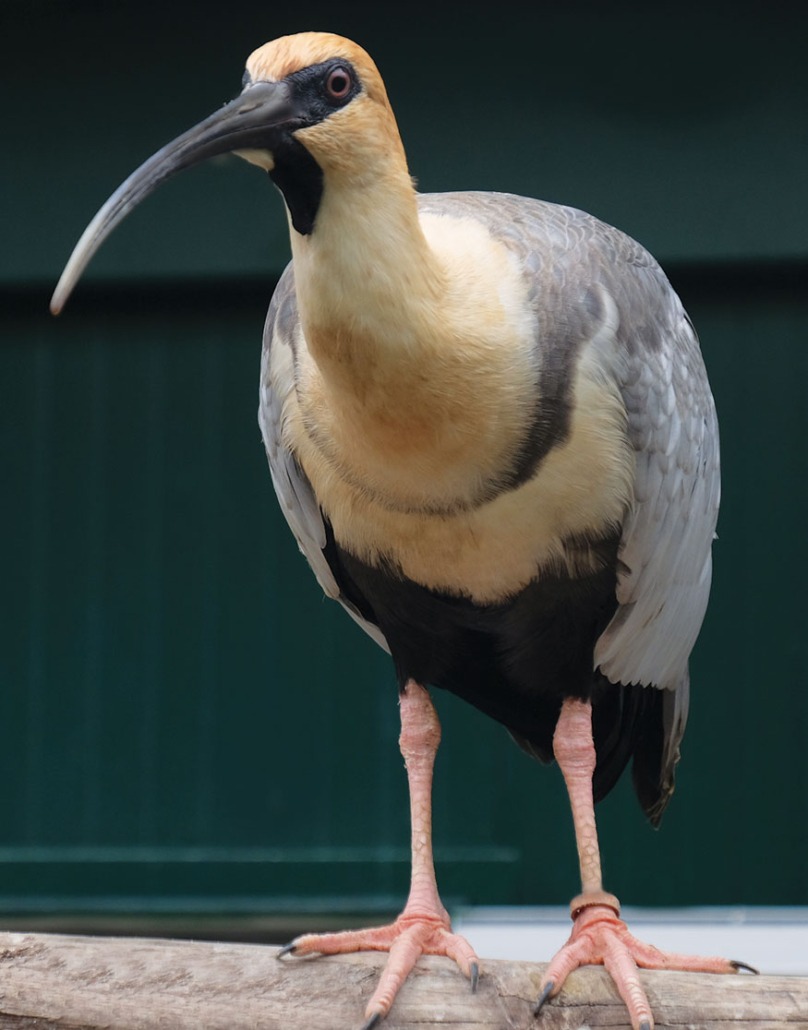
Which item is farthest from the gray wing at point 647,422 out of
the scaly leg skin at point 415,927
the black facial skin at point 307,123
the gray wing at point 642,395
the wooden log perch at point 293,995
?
the wooden log perch at point 293,995

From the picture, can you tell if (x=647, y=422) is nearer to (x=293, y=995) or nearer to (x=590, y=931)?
(x=590, y=931)

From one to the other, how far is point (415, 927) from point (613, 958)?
1.39 ft

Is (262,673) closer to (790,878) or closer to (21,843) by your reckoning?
(21,843)

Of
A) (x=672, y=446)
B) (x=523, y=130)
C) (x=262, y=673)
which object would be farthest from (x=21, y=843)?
(x=672, y=446)

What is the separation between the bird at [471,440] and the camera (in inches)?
111

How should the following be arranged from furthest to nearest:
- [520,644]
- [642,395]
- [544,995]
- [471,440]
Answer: [520,644], [642,395], [471,440], [544,995]

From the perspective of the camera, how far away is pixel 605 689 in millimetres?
3967

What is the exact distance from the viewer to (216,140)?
8.77ft

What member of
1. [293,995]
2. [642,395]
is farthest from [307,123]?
[293,995]

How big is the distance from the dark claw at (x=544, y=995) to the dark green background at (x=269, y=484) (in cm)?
334

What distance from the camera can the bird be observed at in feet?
9.26

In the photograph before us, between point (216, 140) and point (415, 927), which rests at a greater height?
point (216, 140)

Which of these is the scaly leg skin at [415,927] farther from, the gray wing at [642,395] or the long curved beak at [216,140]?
the long curved beak at [216,140]

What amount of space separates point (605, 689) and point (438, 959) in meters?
0.99
